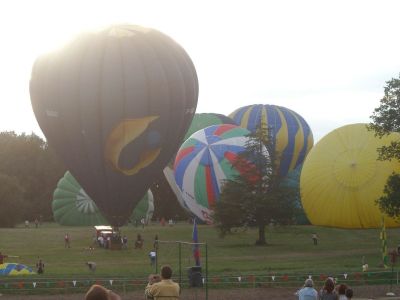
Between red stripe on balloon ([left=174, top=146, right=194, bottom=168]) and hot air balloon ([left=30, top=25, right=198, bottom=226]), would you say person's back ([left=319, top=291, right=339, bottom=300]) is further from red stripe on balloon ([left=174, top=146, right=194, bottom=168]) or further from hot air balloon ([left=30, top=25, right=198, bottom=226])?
red stripe on balloon ([left=174, top=146, right=194, bottom=168])

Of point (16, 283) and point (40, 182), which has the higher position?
point (40, 182)

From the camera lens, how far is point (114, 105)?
33781mm

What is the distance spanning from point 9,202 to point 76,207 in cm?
1092

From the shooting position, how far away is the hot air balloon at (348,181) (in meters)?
37.6

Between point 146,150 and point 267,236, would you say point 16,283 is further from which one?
point 267,236

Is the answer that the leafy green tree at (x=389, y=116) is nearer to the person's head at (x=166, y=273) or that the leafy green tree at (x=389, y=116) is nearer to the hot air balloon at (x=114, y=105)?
the hot air balloon at (x=114, y=105)

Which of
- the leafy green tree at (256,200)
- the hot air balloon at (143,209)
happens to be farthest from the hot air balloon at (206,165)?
the hot air balloon at (143,209)

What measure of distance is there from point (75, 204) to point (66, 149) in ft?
72.4

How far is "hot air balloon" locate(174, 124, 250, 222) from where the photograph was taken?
46.8 metres

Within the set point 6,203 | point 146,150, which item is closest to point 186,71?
point 146,150

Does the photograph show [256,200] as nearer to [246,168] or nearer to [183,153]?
[246,168]

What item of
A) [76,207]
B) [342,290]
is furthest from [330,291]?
[76,207]

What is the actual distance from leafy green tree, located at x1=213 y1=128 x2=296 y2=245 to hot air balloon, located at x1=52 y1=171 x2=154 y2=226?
15652 millimetres

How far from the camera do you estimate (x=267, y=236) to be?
43.8 meters
